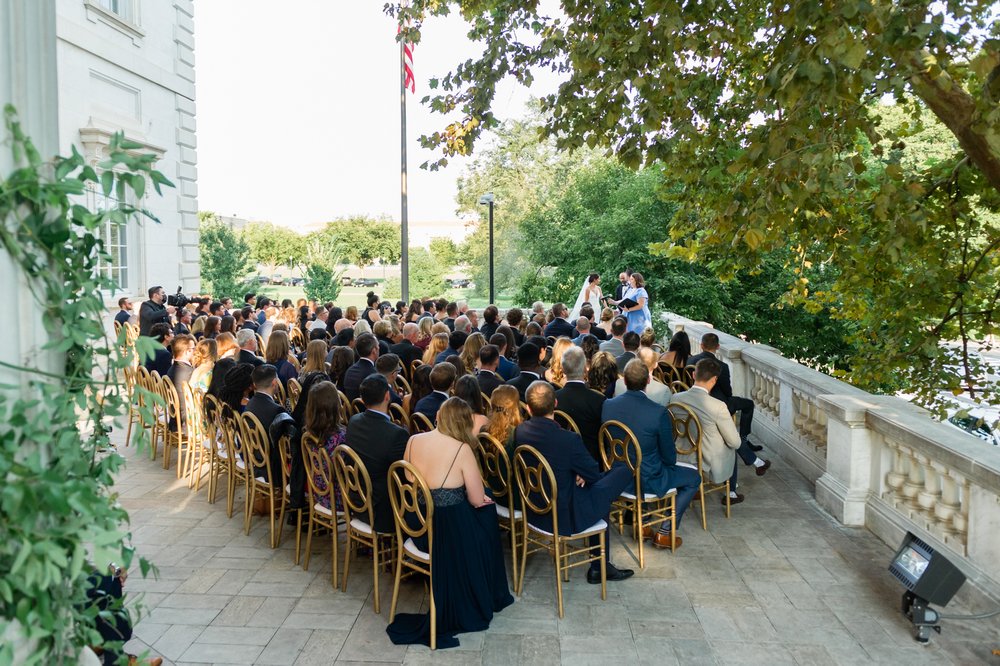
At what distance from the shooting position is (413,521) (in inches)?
183

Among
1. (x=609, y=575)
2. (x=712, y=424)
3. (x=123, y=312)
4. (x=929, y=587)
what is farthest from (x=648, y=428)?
(x=123, y=312)

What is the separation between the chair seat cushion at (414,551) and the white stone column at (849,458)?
3628 mm

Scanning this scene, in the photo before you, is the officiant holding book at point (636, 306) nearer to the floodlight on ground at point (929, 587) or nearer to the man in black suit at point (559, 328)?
the man in black suit at point (559, 328)

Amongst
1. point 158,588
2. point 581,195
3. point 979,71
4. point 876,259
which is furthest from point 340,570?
point 581,195

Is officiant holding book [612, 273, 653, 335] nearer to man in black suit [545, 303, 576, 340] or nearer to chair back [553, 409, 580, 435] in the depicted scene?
man in black suit [545, 303, 576, 340]

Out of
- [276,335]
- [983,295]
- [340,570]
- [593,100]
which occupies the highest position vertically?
[593,100]

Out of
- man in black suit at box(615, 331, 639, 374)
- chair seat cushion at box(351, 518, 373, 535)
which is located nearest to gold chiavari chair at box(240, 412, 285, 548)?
chair seat cushion at box(351, 518, 373, 535)

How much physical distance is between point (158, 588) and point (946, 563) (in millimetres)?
4895

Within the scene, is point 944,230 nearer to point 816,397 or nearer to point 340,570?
point 816,397

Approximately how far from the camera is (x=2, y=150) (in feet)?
5.54

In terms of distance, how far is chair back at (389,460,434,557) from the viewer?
4.21 m

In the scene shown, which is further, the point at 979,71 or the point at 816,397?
the point at 816,397

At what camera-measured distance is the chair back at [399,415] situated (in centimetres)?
609

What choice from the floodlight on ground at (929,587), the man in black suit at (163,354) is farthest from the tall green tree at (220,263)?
the floodlight on ground at (929,587)
